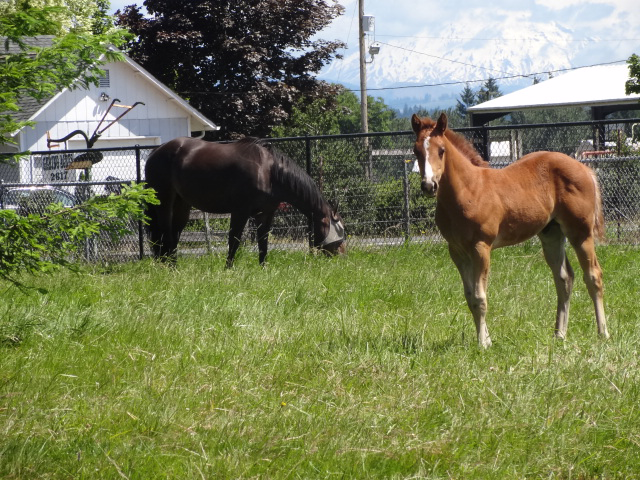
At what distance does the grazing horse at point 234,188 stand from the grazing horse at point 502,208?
5.44 m

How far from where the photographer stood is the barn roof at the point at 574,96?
34.0m

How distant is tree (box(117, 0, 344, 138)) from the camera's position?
103 feet

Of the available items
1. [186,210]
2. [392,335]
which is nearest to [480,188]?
[392,335]

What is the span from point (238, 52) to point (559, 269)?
25875mm

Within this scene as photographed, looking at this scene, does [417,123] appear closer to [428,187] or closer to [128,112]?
[428,187]

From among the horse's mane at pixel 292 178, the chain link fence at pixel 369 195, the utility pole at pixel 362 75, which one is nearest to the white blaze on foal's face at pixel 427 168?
the horse's mane at pixel 292 178

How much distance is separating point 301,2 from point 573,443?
96.1 feet

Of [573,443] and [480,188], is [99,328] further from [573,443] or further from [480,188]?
[573,443]

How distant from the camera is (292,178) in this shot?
478 inches

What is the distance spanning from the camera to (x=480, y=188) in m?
6.50

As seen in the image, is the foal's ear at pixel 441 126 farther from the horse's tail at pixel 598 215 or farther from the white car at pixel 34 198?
the white car at pixel 34 198

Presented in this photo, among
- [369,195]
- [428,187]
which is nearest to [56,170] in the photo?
[369,195]

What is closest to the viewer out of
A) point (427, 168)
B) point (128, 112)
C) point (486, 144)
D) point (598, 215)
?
point (427, 168)

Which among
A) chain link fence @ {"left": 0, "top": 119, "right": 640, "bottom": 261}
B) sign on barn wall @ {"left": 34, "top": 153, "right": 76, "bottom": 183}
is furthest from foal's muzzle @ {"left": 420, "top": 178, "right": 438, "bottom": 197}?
sign on barn wall @ {"left": 34, "top": 153, "right": 76, "bottom": 183}
